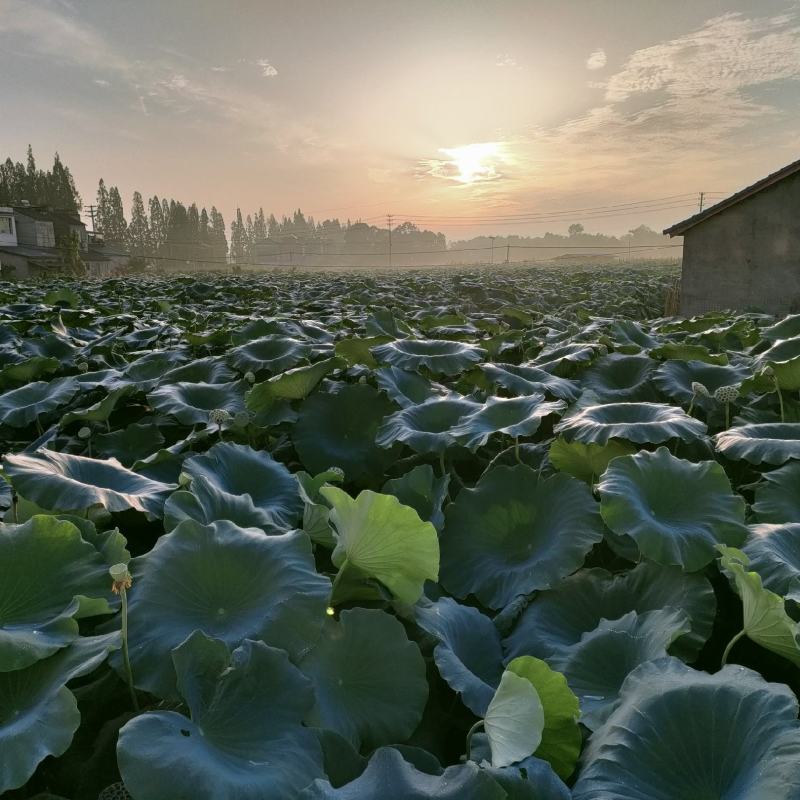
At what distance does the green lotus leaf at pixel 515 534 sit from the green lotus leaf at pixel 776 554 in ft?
0.92

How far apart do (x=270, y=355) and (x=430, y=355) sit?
0.75m

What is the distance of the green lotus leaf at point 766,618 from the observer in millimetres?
895

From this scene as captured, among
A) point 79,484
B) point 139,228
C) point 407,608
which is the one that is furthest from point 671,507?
point 139,228

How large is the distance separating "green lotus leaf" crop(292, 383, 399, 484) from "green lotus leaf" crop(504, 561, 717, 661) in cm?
80

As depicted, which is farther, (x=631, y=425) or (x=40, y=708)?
(x=631, y=425)

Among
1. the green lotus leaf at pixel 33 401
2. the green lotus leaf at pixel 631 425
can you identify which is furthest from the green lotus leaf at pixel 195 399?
the green lotus leaf at pixel 631 425

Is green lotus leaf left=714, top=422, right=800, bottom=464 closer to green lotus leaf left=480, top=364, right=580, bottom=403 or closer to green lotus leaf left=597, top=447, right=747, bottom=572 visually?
green lotus leaf left=597, top=447, right=747, bottom=572

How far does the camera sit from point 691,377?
7.52ft

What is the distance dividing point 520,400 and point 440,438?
0.30 meters

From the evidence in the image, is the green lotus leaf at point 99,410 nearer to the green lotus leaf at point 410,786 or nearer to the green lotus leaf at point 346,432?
the green lotus leaf at point 346,432

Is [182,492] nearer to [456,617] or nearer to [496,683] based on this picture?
[456,617]

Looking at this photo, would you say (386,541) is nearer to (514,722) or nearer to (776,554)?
(514,722)

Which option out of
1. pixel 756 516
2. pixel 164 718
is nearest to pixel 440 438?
pixel 756 516

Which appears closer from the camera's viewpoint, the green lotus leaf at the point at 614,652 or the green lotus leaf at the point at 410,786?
the green lotus leaf at the point at 410,786
